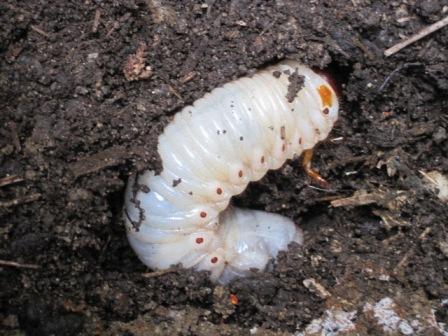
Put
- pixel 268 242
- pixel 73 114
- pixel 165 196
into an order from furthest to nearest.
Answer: pixel 268 242, pixel 165 196, pixel 73 114

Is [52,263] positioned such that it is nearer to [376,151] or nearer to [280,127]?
[280,127]

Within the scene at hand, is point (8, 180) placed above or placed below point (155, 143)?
above

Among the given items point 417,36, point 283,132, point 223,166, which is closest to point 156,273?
point 223,166

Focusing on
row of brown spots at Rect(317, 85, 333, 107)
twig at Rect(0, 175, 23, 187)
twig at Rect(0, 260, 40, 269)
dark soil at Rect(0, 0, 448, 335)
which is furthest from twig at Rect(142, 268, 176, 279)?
row of brown spots at Rect(317, 85, 333, 107)

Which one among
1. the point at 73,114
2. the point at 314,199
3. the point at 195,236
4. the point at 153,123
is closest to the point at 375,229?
the point at 314,199

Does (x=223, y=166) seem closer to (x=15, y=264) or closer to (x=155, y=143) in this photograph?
(x=155, y=143)

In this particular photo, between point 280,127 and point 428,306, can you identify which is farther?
point 280,127

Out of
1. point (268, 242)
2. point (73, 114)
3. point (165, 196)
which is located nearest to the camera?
point (73, 114)
